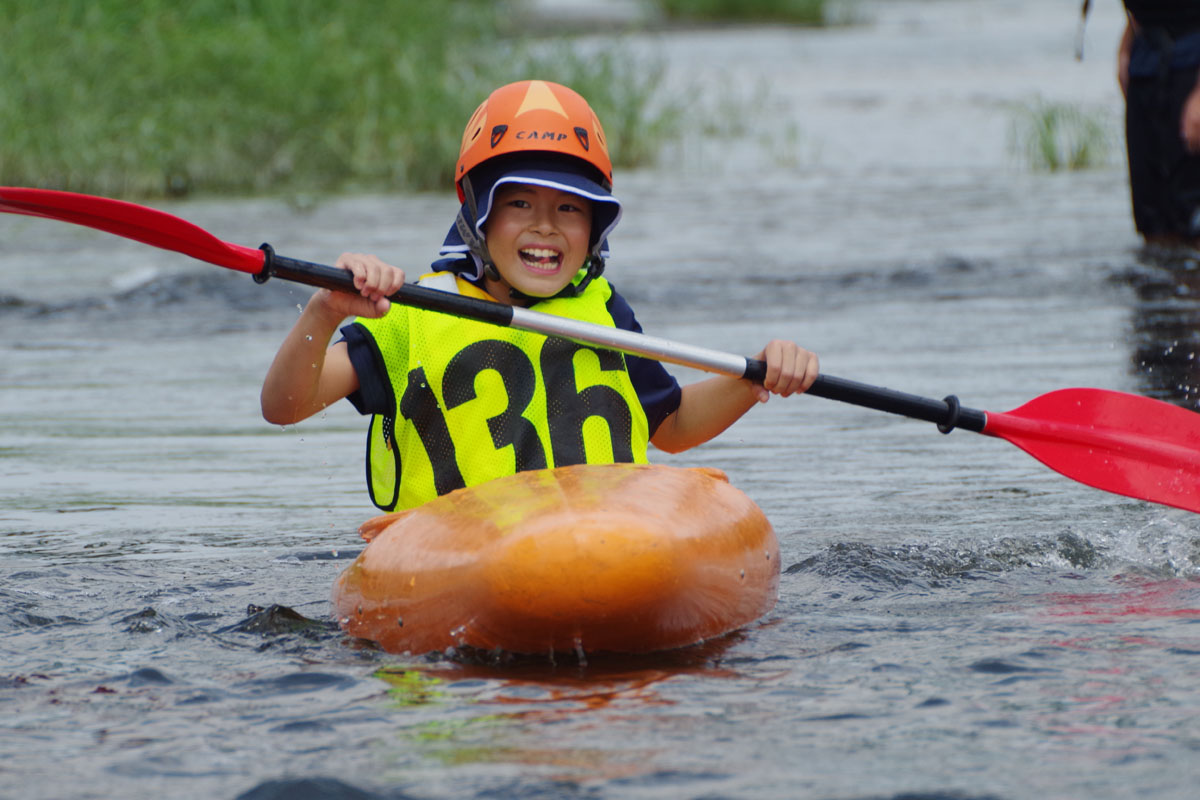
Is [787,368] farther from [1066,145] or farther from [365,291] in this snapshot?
[1066,145]

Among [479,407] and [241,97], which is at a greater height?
[241,97]

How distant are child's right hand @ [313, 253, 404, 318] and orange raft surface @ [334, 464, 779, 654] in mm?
412

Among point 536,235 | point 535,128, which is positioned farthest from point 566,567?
point 535,128

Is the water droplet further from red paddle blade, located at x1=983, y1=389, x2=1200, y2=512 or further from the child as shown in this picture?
red paddle blade, located at x1=983, y1=389, x2=1200, y2=512

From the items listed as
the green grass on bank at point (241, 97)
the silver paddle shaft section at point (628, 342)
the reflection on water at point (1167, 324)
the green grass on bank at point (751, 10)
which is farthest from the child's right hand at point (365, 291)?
the green grass on bank at point (751, 10)

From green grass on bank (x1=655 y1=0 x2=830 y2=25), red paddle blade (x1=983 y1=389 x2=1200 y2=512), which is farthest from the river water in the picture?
green grass on bank (x1=655 y1=0 x2=830 y2=25)

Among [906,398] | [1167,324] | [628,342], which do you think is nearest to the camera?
[628,342]

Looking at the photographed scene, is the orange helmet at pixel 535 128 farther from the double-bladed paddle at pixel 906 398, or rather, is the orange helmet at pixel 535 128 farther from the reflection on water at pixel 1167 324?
the reflection on water at pixel 1167 324

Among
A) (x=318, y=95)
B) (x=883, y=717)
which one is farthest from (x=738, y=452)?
(x=318, y=95)

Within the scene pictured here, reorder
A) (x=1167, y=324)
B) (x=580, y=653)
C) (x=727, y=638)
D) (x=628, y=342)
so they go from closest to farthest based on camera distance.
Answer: (x=580, y=653), (x=727, y=638), (x=628, y=342), (x=1167, y=324)

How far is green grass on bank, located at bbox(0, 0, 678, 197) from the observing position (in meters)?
12.7

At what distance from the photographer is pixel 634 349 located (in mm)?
3910

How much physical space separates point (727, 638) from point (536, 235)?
955 millimetres

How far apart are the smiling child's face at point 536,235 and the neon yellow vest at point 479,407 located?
0.41 feet
